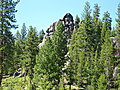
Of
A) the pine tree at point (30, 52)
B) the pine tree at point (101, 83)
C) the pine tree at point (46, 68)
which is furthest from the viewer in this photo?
the pine tree at point (30, 52)

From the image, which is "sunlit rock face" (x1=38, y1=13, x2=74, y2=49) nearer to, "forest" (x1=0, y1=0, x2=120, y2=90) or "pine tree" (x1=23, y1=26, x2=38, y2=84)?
"forest" (x1=0, y1=0, x2=120, y2=90)

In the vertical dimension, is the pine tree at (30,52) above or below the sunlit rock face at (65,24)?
below

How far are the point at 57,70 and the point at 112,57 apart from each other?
17.5 meters

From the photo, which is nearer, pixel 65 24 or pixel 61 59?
pixel 61 59

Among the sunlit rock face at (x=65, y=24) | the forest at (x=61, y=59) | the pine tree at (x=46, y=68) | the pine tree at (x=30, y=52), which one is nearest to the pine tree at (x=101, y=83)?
the forest at (x=61, y=59)

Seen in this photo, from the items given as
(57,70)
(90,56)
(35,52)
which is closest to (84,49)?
(90,56)

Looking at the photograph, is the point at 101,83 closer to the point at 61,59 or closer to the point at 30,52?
the point at 61,59

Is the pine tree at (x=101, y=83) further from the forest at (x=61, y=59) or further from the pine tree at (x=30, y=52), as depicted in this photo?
the pine tree at (x=30, y=52)

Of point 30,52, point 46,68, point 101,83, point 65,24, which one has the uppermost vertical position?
point 65,24

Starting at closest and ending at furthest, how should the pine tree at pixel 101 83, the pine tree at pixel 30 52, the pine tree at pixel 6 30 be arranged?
the pine tree at pixel 6 30
the pine tree at pixel 101 83
the pine tree at pixel 30 52

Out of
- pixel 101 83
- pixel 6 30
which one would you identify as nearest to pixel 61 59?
pixel 101 83

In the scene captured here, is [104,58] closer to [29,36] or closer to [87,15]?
[87,15]

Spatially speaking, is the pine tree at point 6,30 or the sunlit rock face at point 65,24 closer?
the pine tree at point 6,30

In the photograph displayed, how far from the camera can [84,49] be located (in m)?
51.5
